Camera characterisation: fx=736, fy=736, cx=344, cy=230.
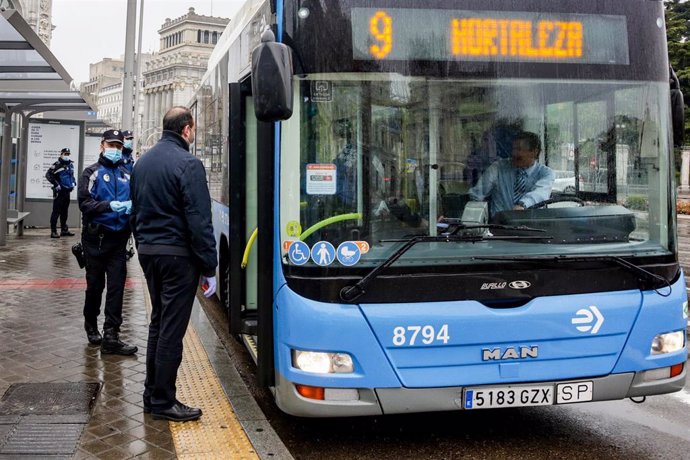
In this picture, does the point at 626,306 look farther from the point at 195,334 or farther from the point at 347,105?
the point at 195,334

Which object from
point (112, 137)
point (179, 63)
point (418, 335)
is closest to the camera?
point (418, 335)

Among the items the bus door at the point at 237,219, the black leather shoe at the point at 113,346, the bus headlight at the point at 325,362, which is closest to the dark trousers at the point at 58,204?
the black leather shoe at the point at 113,346

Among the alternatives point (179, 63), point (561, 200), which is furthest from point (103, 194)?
point (179, 63)

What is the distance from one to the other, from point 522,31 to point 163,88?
146898mm

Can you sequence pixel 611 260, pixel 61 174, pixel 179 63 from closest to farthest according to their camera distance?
pixel 611 260, pixel 61 174, pixel 179 63

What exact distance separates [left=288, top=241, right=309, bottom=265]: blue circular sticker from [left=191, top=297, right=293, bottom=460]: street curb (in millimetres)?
1133

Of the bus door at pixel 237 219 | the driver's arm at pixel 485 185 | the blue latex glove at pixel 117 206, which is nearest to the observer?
the driver's arm at pixel 485 185

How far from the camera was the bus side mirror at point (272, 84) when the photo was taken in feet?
12.7

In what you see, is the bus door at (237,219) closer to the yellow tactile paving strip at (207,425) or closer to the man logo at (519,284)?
the yellow tactile paving strip at (207,425)

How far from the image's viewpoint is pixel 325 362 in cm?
401

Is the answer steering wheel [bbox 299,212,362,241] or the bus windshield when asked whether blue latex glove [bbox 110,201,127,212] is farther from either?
steering wheel [bbox 299,212,362,241]

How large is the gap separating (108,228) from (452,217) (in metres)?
3.33

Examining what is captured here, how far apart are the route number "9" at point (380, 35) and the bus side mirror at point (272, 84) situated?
0.53 meters

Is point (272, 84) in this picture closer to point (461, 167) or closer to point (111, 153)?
point (461, 167)
